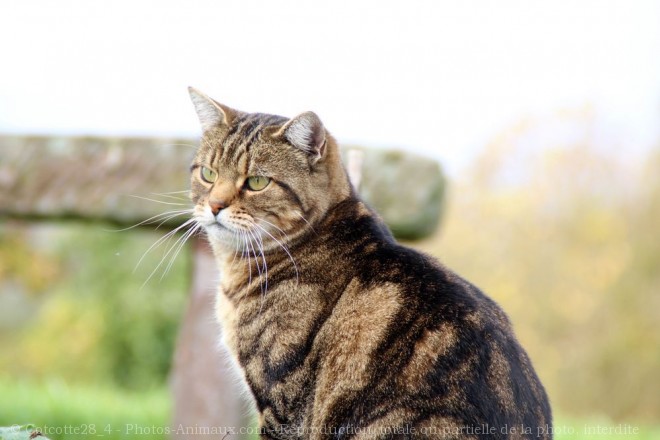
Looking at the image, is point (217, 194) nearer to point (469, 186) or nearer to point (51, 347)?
point (51, 347)

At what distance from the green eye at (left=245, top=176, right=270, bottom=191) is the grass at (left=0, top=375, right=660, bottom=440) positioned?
2430 millimetres

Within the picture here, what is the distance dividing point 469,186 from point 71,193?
34.3ft

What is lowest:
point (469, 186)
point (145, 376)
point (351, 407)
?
point (145, 376)

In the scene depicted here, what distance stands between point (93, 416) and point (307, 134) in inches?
128

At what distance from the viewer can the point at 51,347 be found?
13.2m

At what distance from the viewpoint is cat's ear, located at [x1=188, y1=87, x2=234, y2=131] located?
3.08m

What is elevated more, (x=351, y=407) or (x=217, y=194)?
(x=217, y=194)

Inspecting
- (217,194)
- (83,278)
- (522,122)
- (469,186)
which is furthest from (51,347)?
(217,194)

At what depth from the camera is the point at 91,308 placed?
12.5m

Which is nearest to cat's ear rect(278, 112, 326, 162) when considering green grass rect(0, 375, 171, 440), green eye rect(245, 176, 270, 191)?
green eye rect(245, 176, 270, 191)

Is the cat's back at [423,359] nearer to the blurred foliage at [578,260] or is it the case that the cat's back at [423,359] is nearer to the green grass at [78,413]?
the green grass at [78,413]

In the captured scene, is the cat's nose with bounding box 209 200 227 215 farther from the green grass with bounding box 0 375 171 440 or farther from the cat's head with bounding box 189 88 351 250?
the green grass with bounding box 0 375 171 440

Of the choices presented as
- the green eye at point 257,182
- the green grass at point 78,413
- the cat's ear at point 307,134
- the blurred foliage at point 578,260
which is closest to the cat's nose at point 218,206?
the green eye at point 257,182

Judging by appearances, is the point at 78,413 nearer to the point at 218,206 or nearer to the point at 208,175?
the point at 208,175
